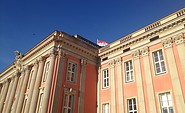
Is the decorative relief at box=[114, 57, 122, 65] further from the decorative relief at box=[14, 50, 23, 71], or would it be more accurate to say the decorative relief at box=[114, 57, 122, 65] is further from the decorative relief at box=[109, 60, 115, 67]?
the decorative relief at box=[14, 50, 23, 71]

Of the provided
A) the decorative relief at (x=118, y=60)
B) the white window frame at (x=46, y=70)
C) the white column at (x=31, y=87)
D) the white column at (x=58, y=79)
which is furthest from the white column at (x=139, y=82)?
the white column at (x=31, y=87)

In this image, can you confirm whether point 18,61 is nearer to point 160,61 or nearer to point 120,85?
point 120,85

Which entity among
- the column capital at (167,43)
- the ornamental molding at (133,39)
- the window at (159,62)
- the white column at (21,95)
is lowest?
the white column at (21,95)

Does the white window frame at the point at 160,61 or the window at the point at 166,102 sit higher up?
the white window frame at the point at 160,61

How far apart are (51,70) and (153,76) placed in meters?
9.75

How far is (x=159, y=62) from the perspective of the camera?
51.1 ft

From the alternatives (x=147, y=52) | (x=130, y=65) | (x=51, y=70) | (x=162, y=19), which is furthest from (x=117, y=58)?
Answer: (x=51, y=70)

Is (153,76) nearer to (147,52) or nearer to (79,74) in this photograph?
(147,52)

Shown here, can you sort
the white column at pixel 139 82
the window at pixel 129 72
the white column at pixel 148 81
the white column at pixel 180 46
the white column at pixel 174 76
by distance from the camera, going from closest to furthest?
the white column at pixel 174 76 < the white column at pixel 180 46 < the white column at pixel 148 81 < the white column at pixel 139 82 < the window at pixel 129 72

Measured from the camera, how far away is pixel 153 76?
1541cm

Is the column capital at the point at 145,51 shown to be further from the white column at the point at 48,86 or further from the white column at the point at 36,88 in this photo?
the white column at the point at 36,88

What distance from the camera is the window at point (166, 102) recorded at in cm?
1342

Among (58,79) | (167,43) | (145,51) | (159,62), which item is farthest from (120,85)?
(58,79)

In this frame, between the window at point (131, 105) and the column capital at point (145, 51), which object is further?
the column capital at point (145, 51)
